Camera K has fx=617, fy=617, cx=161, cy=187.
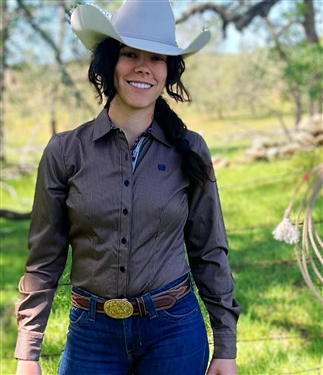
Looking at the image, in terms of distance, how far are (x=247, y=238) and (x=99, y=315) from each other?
3926 millimetres

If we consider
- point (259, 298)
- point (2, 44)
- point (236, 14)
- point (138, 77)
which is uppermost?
point (138, 77)

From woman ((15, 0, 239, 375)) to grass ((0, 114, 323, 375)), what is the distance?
0.58 meters

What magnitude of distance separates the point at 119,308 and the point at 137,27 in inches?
27.2

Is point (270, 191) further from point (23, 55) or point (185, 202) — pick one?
point (185, 202)

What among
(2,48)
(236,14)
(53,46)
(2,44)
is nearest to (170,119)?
(53,46)

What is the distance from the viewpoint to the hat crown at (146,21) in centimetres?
154

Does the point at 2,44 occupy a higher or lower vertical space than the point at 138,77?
lower

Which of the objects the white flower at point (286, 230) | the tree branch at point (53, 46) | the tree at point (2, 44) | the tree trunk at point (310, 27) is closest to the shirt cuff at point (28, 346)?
the white flower at point (286, 230)

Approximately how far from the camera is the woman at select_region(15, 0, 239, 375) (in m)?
1.43

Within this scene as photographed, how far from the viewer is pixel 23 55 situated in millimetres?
9055

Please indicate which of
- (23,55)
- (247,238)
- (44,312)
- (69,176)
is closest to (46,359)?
(44,312)

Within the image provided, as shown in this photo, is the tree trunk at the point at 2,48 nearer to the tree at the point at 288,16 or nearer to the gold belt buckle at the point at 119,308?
the tree at the point at 288,16

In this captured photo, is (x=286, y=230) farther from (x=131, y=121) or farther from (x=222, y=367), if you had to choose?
(x=131, y=121)

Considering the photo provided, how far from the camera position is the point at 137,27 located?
1.55 metres
